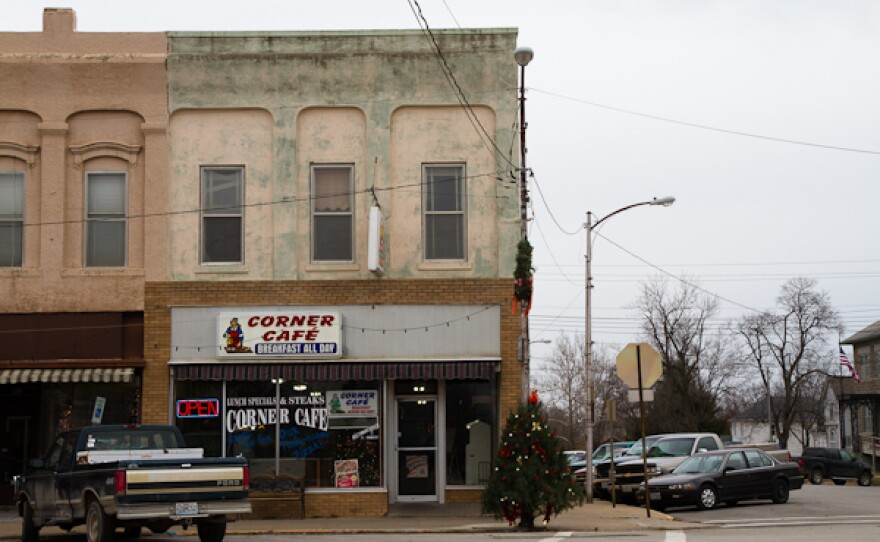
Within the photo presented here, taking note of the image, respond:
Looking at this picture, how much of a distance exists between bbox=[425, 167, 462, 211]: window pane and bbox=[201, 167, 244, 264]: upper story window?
3824 millimetres

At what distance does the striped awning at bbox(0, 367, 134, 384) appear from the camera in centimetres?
2148

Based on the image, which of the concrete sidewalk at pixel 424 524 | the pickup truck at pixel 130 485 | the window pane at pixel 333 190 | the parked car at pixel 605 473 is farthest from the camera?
the parked car at pixel 605 473

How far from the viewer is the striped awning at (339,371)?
71.7ft

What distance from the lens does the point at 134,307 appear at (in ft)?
73.0

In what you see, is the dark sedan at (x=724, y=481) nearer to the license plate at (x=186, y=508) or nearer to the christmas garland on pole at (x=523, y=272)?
the christmas garland on pole at (x=523, y=272)

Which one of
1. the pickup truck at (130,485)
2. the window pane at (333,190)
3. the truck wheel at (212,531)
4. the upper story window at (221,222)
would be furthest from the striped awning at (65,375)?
the truck wheel at (212,531)

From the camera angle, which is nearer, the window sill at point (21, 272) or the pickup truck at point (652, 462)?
the window sill at point (21, 272)

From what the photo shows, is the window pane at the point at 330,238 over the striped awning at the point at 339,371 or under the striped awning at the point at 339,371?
over

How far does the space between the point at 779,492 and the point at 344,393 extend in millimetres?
11449

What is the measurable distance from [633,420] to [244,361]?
52878mm

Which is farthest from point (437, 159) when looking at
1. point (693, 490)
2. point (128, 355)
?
point (693, 490)

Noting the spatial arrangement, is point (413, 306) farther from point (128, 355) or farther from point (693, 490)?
point (693, 490)

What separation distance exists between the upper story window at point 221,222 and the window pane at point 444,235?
3.77 metres

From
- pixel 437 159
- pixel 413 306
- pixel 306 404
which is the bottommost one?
pixel 306 404
